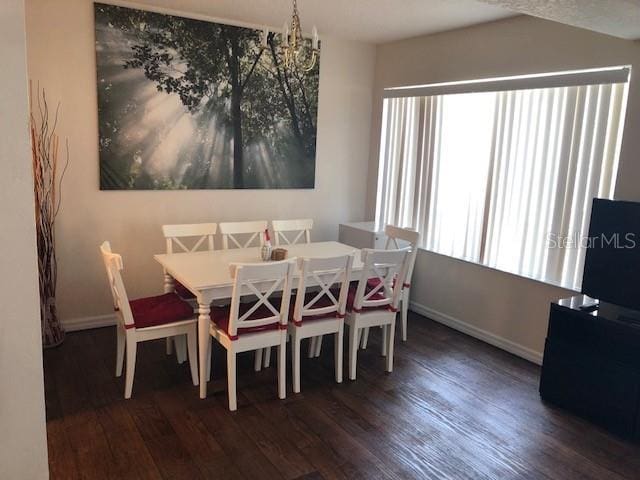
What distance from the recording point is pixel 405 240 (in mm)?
4383

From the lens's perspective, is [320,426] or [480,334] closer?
[320,426]

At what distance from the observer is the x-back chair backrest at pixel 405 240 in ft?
13.7

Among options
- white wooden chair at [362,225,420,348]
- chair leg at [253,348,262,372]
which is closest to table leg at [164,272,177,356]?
chair leg at [253,348,262,372]

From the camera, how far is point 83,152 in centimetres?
398

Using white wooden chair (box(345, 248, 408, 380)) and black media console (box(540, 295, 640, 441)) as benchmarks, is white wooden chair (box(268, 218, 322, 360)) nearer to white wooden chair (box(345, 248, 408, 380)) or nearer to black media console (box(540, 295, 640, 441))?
white wooden chair (box(345, 248, 408, 380))

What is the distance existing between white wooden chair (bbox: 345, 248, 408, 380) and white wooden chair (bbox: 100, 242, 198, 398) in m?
1.10

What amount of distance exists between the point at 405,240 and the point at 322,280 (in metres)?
1.25

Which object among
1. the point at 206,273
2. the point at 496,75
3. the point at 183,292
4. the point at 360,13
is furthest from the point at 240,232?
the point at 496,75

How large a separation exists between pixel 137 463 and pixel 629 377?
2.80m

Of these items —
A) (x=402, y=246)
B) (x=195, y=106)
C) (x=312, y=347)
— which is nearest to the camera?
(x=312, y=347)

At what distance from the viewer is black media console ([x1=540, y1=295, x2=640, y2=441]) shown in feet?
9.61

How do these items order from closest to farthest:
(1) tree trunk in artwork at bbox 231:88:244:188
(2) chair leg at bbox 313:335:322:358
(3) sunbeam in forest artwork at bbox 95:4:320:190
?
1. (2) chair leg at bbox 313:335:322:358
2. (3) sunbeam in forest artwork at bbox 95:4:320:190
3. (1) tree trunk in artwork at bbox 231:88:244:188

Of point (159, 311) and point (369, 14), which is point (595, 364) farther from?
point (369, 14)

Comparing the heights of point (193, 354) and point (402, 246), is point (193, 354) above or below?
below
